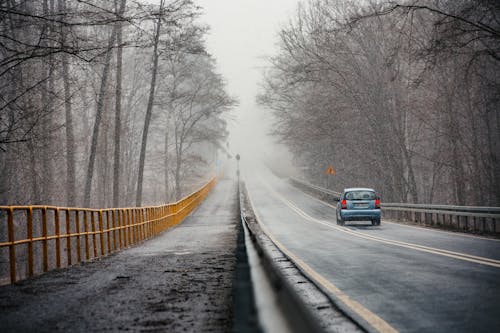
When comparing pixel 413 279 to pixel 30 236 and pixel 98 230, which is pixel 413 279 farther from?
pixel 98 230

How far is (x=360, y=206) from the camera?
2683 centimetres

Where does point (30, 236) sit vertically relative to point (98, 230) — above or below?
above

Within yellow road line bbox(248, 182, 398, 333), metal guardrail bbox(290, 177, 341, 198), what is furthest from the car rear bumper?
metal guardrail bbox(290, 177, 341, 198)

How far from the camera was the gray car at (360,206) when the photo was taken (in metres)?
26.6

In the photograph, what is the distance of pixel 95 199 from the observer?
5309 centimetres

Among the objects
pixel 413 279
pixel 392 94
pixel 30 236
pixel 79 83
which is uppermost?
pixel 79 83

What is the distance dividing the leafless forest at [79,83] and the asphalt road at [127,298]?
125 inches

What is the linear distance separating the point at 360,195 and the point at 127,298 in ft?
68.4

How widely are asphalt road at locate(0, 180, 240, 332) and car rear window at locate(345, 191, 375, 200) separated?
605 inches

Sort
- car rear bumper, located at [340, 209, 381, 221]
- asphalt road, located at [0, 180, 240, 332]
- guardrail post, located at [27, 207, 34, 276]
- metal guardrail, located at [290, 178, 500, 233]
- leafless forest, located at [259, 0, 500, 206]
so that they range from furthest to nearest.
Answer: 1. leafless forest, located at [259, 0, 500, 206]
2. car rear bumper, located at [340, 209, 381, 221]
3. metal guardrail, located at [290, 178, 500, 233]
4. guardrail post, located at [27, 207, 34, 276]
5. asphalt road, located at [0, 180, 240, 332]

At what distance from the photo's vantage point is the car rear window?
88.9 feet

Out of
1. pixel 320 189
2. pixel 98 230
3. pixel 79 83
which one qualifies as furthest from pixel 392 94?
pixel 98 230

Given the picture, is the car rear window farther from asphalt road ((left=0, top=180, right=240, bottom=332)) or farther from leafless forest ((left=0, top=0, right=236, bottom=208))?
asphalt road ((left=0, top=180, right=240, bottom=332))

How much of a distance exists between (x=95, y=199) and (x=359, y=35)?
1122 inches
